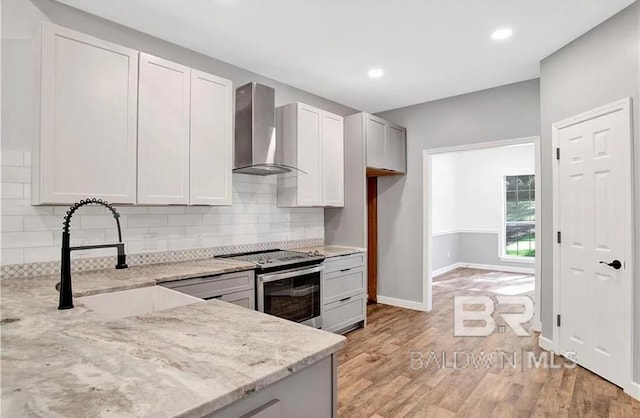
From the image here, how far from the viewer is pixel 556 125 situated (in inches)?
129

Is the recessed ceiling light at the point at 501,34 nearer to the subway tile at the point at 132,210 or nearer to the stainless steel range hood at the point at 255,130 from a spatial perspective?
the stainless steel range hood at the point at 255,130

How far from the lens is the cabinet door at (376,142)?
433cm

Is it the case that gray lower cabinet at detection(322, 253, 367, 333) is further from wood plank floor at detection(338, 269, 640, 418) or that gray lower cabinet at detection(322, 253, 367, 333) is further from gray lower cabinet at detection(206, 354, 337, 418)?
gray lower cabinet at detection(206, 354, 337, 418)

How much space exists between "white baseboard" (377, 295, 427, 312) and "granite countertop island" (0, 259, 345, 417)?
12.3ft

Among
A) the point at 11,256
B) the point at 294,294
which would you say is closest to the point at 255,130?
the point at 294,294

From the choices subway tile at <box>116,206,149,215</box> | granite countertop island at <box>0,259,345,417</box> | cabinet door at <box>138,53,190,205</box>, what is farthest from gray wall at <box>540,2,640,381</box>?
subway tile at <box>116,206,149,215</box>

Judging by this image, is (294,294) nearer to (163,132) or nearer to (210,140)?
(210,140)

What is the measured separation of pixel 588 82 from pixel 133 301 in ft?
12.7

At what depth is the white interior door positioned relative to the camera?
261cm

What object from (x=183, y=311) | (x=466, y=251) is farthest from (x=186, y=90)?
(x=466, y=251)

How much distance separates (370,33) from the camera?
2.98 meters

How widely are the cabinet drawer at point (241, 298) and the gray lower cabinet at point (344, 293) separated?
954mm

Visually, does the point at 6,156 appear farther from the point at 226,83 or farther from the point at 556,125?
the point at 556,125

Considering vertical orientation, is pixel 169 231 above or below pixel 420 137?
below
